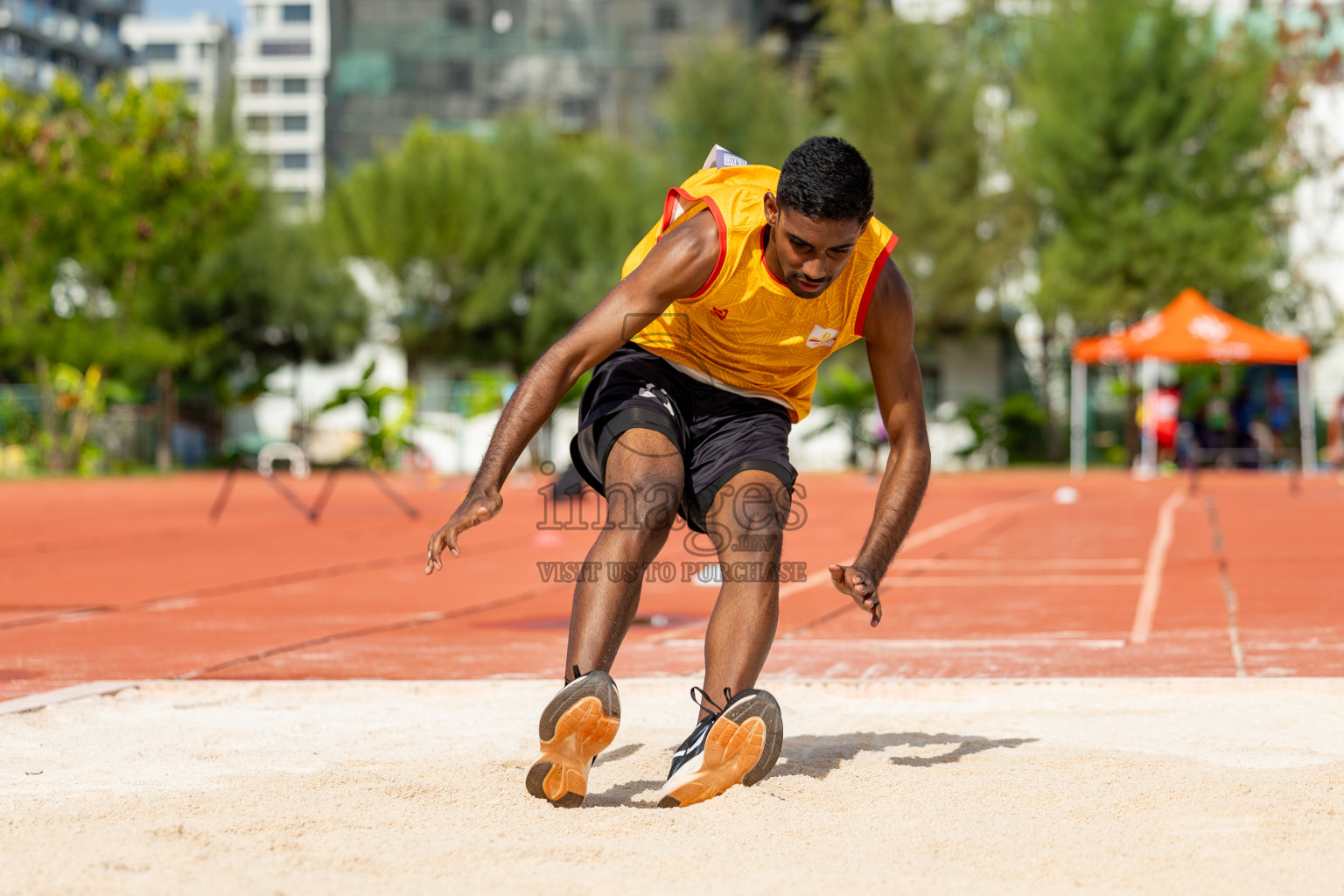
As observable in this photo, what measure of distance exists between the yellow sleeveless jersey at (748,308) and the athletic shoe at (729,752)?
0.85m

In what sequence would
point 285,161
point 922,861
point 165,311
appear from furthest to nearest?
point 285,161, point 165,311, point 922,861

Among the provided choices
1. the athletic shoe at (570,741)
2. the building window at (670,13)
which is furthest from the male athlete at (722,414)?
the building window at (670,13)

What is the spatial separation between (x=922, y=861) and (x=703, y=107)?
32545 millimetres

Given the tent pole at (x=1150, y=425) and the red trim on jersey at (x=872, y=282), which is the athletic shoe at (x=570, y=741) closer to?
the red trim on jersey at (x=872, y=282)

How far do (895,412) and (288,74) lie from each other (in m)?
123

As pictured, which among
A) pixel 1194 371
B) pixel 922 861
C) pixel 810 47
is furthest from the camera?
pixel 810 47

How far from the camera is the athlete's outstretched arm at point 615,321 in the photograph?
3432mm

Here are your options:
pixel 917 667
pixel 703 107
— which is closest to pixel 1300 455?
pixel 703 107

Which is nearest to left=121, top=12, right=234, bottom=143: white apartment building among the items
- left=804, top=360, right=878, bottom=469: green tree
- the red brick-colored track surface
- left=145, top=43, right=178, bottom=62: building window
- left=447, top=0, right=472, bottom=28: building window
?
left=145, top=43, right=178, bottom=62: building window

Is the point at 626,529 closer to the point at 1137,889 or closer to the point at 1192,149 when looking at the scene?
the point at 1137,889

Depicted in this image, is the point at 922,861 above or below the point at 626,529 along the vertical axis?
below

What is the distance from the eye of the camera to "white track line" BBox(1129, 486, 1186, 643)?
666 centimetres

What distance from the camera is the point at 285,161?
120000 mm

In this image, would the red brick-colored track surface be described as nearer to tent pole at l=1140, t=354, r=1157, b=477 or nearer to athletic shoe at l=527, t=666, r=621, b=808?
athletic shoe at l=527, t=666, r=621, b=808
